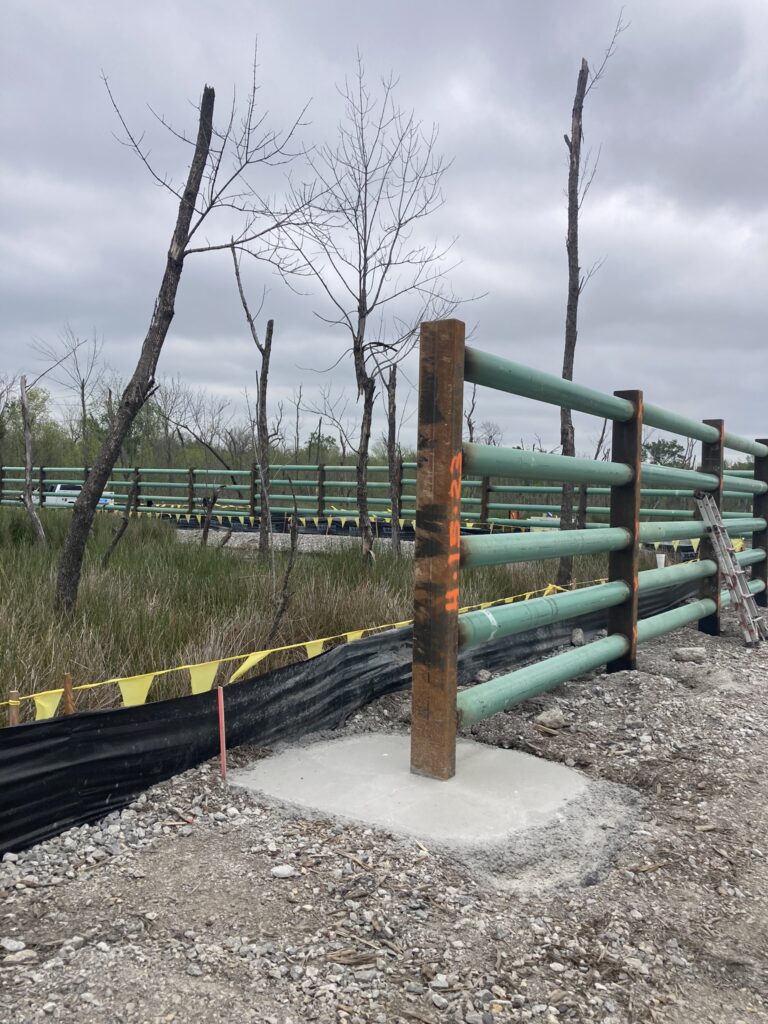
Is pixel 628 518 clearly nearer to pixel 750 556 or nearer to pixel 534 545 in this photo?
pixel 534 545

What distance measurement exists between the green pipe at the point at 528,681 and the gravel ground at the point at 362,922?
626mm

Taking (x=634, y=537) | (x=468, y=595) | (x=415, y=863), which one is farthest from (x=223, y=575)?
(x=415, y=863)

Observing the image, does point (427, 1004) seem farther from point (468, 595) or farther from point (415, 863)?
point (468, 595)

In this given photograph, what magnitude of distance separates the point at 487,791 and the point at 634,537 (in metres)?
2.16

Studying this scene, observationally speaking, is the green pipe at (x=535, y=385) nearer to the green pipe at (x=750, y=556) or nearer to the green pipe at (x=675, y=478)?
the green pipe at (x=675, y=478)

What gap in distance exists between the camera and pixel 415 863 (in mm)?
2398

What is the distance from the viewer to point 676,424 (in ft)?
17.8

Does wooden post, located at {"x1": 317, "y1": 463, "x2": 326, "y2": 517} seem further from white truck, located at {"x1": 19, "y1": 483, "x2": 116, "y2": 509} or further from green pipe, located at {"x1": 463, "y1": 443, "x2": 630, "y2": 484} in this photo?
green pipe, located at {"x1": 463, "y1": 443, "x2": 630, "y2": 484}

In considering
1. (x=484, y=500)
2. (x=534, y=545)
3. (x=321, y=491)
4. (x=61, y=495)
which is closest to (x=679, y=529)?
(x=534, y=545)

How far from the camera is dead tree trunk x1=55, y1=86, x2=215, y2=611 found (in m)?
4.74

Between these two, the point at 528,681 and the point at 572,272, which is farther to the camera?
the point at 572,272

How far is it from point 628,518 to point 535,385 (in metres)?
1.43

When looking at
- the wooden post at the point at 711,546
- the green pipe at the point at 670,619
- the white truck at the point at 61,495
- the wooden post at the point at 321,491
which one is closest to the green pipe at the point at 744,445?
the wooden post at the point at 711,546

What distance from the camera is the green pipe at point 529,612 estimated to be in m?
3.20
